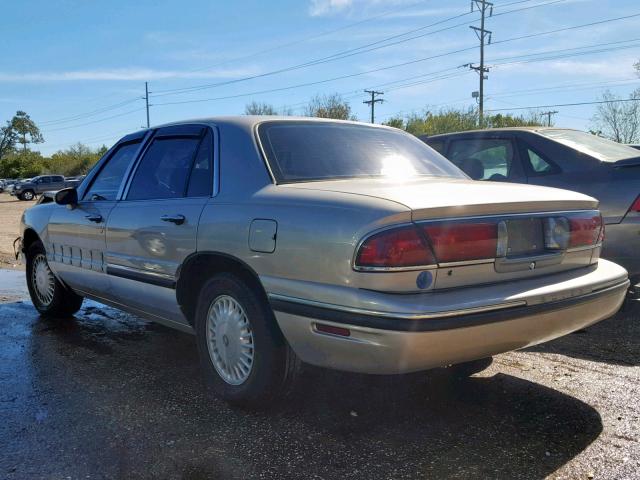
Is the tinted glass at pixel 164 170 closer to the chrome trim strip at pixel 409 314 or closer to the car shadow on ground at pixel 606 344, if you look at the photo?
the chrome trim strip at pixel 409 314

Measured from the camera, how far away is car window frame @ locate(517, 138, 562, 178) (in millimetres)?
5621

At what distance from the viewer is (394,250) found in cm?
Answer: 267

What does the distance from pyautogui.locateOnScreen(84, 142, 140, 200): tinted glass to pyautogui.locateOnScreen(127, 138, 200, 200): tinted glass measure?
→ 0.27 metres

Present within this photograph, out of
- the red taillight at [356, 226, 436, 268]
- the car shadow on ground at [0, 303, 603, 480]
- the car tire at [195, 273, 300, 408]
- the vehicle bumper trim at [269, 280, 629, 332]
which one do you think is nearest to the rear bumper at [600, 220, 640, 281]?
the car shadow on ground at [0, 303, 603, 480]

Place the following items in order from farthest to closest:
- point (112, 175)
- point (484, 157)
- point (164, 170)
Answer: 1. point (484, 157)
2. point (112, 175)
3. point (164, 170)

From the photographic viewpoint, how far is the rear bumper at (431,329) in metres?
2.62

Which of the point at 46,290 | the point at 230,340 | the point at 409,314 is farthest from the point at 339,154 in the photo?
the point at 46,290

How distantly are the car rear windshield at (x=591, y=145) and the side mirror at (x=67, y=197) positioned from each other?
170 inches

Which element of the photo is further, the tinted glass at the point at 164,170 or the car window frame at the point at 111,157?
the car window frame at the point at 111,157

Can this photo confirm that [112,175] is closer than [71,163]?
Yes

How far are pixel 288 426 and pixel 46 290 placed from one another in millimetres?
3573

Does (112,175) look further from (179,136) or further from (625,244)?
(625,244)

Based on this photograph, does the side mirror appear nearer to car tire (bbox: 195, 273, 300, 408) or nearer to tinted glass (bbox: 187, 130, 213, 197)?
tinted glass (bbox: 187, 130, 213, 197)

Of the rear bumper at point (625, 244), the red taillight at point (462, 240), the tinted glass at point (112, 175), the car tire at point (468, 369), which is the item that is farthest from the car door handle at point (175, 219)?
the rear bumper at point (625, 244)
